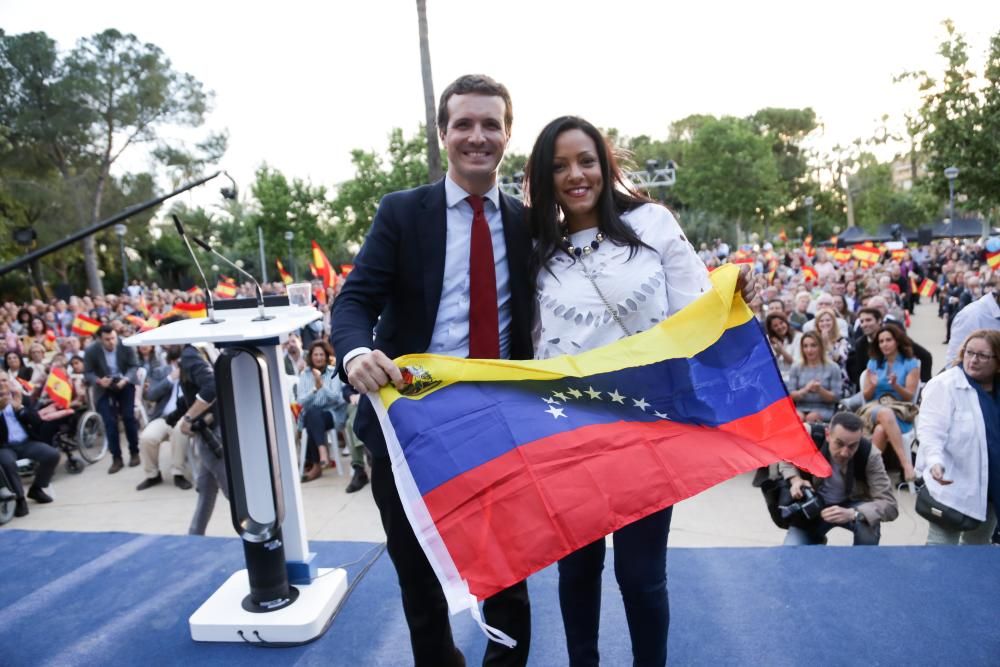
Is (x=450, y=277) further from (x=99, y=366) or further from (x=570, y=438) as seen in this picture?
(x=99, y=366)

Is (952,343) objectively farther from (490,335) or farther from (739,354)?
(490,335)

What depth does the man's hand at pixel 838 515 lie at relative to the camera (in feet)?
12.1

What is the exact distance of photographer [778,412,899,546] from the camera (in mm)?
3717

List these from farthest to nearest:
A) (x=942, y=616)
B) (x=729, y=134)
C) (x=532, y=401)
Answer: (x=729, y=134)
(x=942, y=616)
(x=532, y=401)

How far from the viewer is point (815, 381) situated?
5801 mm

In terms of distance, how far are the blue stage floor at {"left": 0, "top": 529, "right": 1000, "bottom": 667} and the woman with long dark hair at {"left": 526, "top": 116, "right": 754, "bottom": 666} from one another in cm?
66

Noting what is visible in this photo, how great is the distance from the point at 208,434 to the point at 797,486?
3.54 metres

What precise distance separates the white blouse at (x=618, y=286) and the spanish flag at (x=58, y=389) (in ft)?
23.4

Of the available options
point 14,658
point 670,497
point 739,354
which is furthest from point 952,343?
point 14,658

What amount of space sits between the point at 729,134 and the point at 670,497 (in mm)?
45584

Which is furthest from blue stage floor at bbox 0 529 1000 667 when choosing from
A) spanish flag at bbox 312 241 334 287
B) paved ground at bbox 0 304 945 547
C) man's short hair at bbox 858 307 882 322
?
spanish flag at bbox 312 241 334 287

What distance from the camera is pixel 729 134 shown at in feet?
141

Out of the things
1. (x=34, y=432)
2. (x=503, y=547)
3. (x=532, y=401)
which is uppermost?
(x=532, y=401)

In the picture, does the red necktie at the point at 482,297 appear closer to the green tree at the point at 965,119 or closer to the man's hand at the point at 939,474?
the man's hand at the point at 939,474
